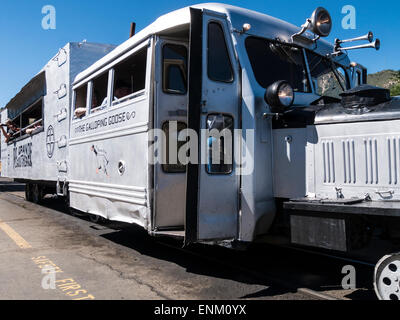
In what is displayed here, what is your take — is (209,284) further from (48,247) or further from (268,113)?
(48,247)

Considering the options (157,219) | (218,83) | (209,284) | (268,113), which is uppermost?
(218,83)

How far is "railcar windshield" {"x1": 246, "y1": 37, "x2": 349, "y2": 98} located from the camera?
4594 mm

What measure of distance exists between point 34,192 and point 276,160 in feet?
35.9

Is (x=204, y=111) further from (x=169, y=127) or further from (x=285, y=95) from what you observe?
(x=285, y=95)

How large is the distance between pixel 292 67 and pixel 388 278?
2848 millimetres

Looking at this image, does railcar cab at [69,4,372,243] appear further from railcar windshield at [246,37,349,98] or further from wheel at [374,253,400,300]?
wheel at [374,253,400,300]

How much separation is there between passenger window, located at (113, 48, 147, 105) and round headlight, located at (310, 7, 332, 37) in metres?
2.37

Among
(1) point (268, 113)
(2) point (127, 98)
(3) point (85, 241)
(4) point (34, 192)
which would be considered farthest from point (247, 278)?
(4) point (34, 192)

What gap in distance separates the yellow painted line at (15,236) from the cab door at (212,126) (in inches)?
149

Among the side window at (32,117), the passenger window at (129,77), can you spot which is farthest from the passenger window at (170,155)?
the side window at (32,117)

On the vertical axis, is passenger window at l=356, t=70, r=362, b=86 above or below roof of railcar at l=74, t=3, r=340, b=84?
below

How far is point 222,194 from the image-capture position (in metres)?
4.26

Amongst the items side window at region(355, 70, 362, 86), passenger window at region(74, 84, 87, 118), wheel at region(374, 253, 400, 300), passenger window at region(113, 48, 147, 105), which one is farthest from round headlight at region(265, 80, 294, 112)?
passenger window at region(74, 84, 87, 118)

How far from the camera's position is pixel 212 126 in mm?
4262
